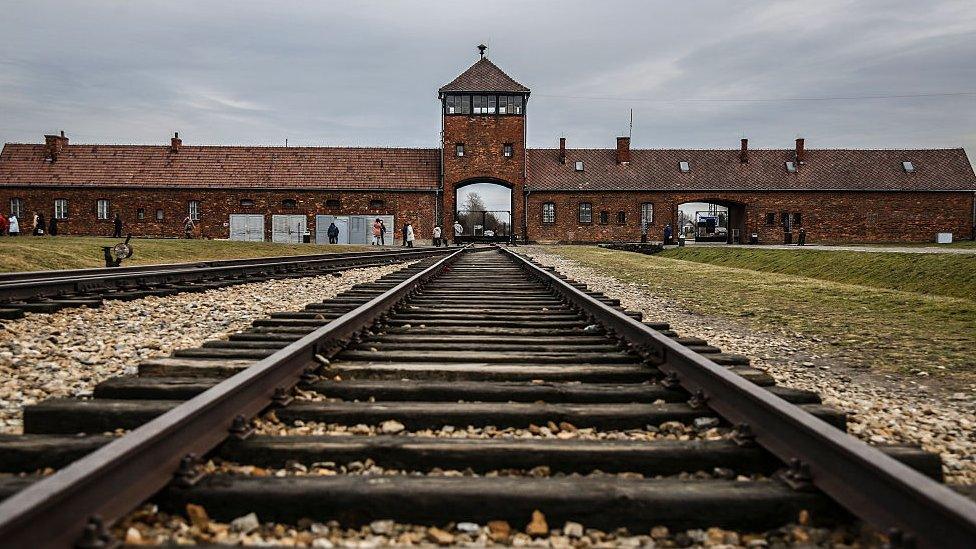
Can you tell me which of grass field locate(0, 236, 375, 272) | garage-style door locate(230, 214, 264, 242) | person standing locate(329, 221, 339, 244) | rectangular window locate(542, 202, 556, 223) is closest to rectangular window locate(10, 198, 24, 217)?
garage-style door locate(230, 214, 264, 242)

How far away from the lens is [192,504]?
6.64ft

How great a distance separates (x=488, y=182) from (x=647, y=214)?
11.1 metres

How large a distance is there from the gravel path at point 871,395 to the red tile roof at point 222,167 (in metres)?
38.3

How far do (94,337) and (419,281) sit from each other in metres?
4.14

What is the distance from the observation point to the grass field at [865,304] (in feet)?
18.4

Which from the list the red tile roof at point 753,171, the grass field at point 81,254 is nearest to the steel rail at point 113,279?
the grass field at point 81,254

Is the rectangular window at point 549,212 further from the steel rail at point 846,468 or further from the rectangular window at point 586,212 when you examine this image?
the steel rail at point 846,468

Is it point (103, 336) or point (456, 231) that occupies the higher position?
point (456, 231)

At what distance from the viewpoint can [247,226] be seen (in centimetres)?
4347

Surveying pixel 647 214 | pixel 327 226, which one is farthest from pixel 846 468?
pixel 647 214

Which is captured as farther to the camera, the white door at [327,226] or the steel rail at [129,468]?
the white door at [327,226]

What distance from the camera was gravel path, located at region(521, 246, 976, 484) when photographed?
310 cm

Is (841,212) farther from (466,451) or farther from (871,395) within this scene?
(466,451)

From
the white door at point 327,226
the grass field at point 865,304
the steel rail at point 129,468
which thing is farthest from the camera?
the white door at point 327,226
